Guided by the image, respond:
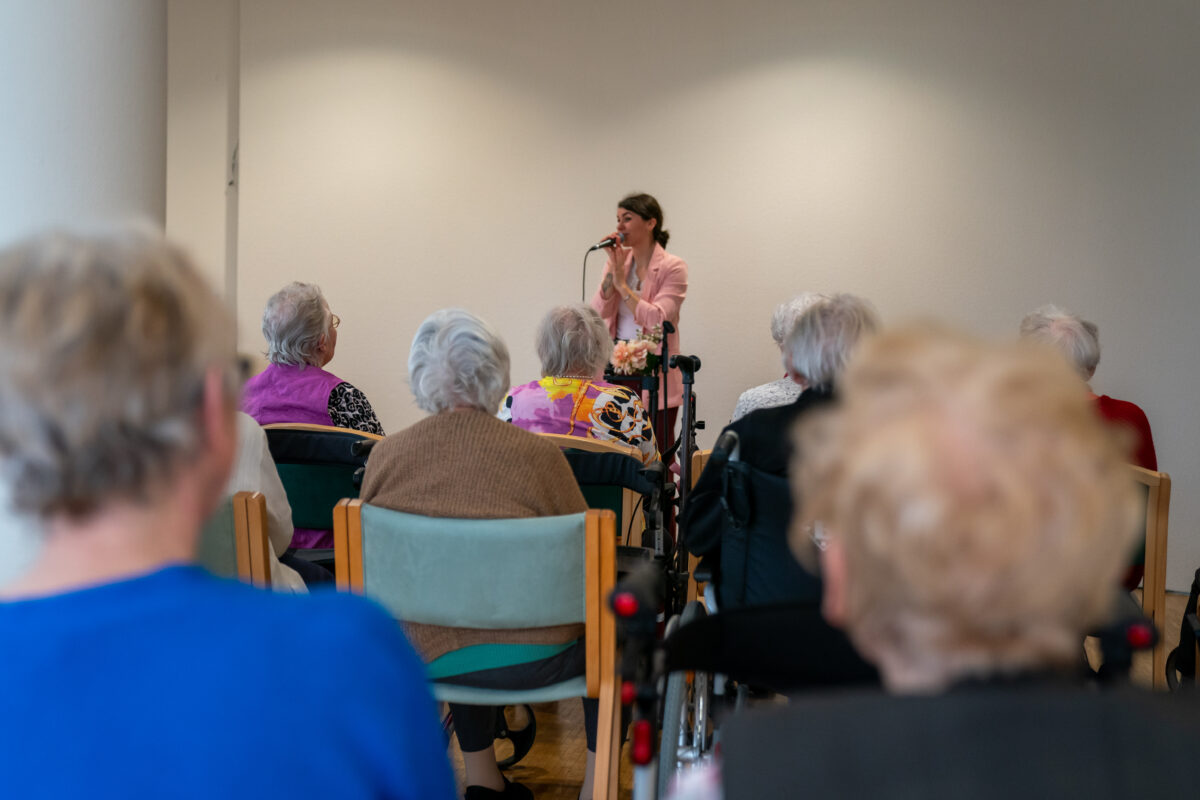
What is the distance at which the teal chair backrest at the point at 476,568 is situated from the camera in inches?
72.9

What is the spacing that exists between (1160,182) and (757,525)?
379 cm

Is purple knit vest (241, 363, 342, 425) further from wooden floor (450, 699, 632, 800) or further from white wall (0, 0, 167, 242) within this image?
wooden floor (450, 699, 632, 800)

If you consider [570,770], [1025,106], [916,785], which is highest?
[1025,106]

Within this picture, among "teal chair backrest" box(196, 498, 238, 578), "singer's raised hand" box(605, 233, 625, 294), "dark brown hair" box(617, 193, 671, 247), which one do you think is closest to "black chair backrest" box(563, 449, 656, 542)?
"teal chair backrest" box(196, 498, 238, 578)

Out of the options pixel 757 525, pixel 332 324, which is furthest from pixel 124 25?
pixel 757 525

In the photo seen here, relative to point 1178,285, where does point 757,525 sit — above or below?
below

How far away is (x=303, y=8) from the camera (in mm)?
5477

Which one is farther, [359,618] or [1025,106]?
[1025,106]

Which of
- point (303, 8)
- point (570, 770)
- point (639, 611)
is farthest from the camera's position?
point (303, 8)

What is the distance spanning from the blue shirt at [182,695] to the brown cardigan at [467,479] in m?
1.23

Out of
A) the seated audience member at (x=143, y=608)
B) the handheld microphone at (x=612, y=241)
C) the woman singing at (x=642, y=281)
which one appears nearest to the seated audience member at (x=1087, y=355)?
the woman singing at (x=642, y=281)

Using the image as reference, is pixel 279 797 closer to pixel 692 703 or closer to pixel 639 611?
pixel 639 611

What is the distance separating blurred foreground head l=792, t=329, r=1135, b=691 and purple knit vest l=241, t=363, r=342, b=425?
2.56 m

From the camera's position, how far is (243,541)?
210 centimetres
